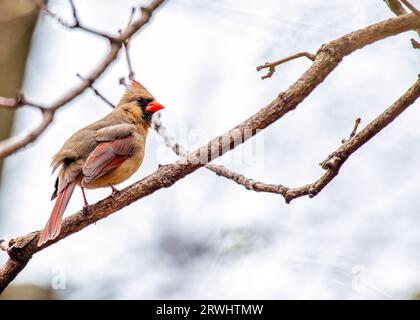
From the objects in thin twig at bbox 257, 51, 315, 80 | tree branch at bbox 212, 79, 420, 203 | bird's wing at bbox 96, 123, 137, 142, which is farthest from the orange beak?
tree branch at bbox 212, 79, 420, 203

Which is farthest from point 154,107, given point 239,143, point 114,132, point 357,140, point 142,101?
point 357,140

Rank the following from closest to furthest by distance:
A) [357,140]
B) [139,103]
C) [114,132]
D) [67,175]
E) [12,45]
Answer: [357,140], [67,175], [114,132], [139,103], [12,45]

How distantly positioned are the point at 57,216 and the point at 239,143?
125cm

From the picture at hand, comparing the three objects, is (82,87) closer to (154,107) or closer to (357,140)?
(357,140)

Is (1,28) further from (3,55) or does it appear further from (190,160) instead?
(190,160)

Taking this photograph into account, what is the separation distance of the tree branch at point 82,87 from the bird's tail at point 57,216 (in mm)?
1500

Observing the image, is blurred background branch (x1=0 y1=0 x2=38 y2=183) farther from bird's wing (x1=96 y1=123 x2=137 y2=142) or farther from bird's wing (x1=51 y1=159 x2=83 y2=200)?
bird's wing (x1=51 y1=159 x2=83 y2=200)

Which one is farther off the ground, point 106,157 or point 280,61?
point 280,61

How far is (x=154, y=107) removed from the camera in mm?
5137

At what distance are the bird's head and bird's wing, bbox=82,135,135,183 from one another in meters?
0.47

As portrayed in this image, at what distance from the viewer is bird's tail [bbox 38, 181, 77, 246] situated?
3.46 m

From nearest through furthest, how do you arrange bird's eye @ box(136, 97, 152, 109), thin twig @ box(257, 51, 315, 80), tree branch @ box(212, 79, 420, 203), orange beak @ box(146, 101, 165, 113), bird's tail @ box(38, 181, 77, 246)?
tree branch @ box(212, 79, 420, 203), thin twig @ box(257, 51, 315, 80), bird's tail @ box(38, 181, 77, 246), orange beak @ box(146, 101, 165, 113), bird's eye @ box(136, 97, 152, 109)

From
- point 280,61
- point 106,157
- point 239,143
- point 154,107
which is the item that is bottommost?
point 106,157
